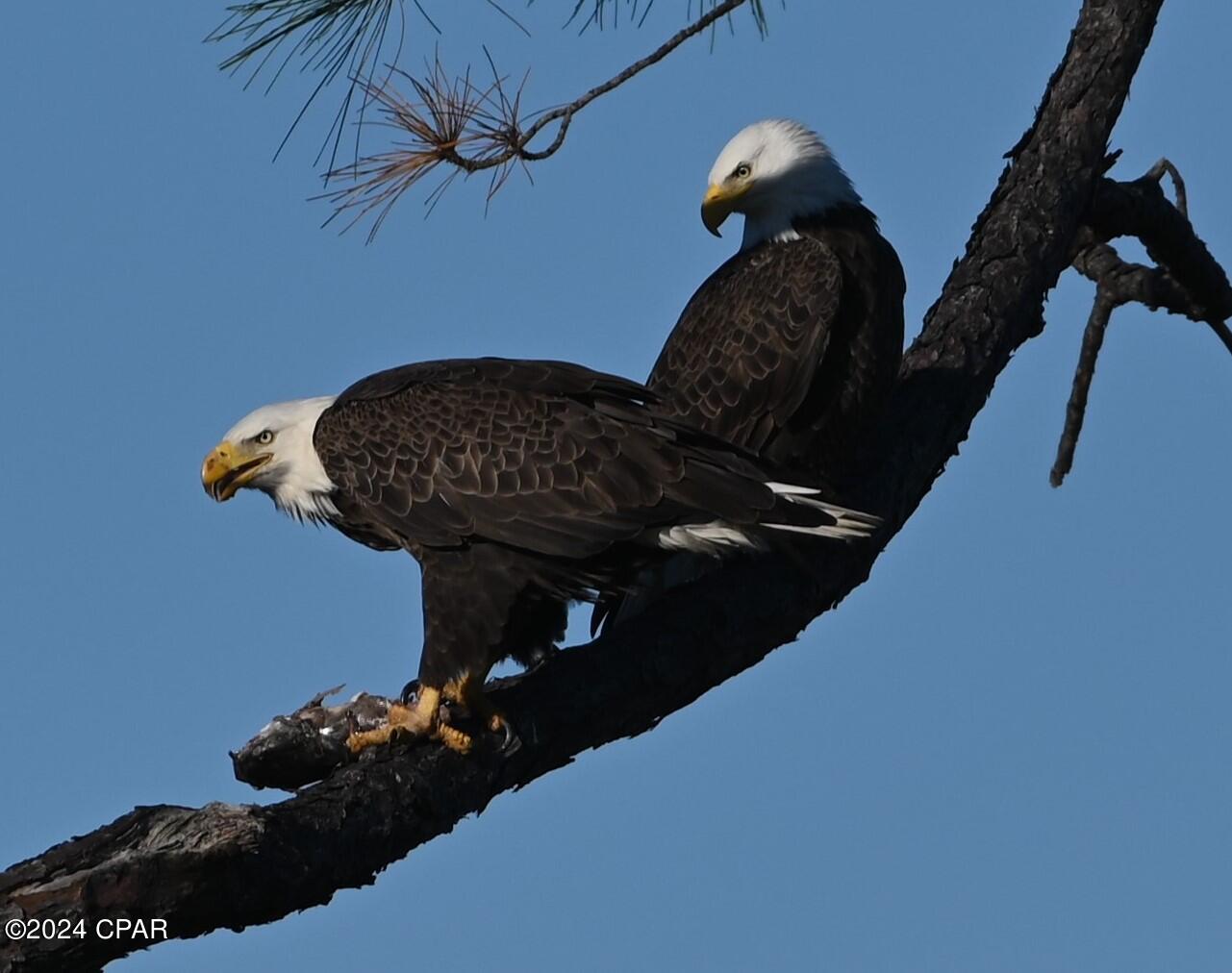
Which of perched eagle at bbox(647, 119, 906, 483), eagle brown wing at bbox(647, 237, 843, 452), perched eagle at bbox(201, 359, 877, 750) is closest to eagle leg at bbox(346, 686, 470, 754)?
perched eagle at bbox(201, 359, 877, 750)

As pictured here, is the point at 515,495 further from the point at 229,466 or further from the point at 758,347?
the point at 758,347

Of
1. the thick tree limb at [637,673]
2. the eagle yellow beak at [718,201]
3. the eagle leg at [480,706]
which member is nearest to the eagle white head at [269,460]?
the eagle leg at [480,706]

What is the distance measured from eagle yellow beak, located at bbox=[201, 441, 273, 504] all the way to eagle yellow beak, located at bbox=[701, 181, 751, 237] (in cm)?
173

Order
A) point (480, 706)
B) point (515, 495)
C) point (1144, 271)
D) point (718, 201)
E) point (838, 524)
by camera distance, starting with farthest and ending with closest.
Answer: point (1144, 271) → point (718, 201) → point (515, 495) → point (838, 524) → point (480, 706)

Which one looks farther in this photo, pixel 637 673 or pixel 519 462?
pixel 519 462

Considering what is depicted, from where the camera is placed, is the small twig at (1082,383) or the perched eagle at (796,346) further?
the small twig at (1082,383)

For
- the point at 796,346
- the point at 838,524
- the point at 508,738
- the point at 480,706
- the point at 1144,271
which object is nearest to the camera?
the point at 508,738

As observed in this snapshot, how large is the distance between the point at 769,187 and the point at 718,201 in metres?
0.17

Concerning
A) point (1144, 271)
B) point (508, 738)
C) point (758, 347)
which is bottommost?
point (508, 738)

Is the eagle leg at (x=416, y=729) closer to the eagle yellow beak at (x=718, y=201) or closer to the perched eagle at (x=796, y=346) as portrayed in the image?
the perched eagle at (x=796, y=346)

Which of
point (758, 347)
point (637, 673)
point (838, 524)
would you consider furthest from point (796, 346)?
point (637, 673)

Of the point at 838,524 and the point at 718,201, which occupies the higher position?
the point at 718,201

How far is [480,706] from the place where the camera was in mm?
4438

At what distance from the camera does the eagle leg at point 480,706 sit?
4328 millimetres
